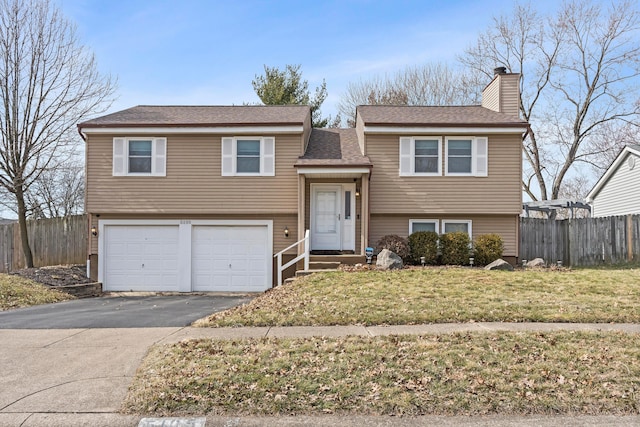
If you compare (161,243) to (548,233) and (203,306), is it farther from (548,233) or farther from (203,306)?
(548,233)

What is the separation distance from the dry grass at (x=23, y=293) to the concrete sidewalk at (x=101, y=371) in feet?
12.7

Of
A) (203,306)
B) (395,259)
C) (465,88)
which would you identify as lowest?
(203,306)

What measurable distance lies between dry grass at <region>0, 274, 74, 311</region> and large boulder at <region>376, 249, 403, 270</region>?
336 inches

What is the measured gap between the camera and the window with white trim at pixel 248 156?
52.0 feet

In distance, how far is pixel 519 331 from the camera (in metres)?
7.25

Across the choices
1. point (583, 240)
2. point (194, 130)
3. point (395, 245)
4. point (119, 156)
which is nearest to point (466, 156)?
point (395, 245)

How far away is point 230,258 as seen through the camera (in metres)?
16.0

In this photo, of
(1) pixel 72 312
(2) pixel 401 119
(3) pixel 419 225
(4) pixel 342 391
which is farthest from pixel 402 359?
(2) pixel 401 119

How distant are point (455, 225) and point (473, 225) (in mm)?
569

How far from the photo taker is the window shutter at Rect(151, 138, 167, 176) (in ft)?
52.3

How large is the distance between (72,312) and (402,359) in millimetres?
7623

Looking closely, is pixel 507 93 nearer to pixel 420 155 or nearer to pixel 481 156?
pixel 481 156

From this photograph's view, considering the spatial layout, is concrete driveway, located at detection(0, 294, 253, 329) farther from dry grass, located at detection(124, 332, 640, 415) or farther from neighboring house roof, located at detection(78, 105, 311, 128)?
neighboring house roof, located at detection(78, 105, 311, 128)

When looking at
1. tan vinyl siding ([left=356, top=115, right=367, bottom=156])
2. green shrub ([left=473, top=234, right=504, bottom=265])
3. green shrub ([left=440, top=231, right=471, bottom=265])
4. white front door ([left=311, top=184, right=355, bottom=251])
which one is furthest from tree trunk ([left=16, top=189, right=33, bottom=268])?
green shrub ([left=473, top=234, right=504, bottom=265])
